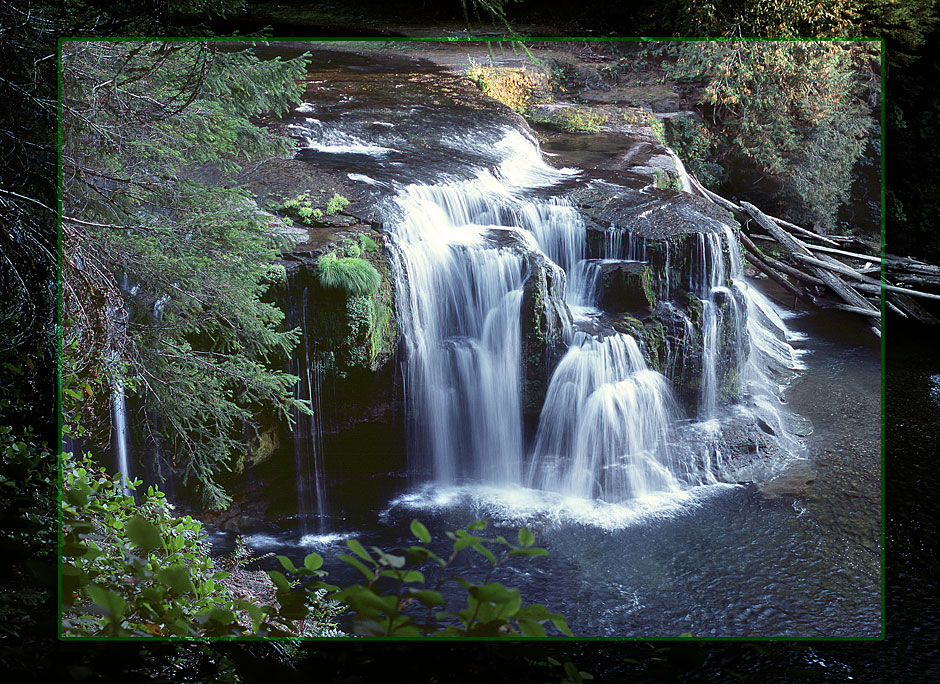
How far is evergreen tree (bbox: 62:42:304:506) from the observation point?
2.40m

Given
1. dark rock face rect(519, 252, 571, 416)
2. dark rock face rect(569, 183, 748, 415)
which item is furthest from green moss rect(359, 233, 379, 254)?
dark rock face rect(569, 183, 748, 415)

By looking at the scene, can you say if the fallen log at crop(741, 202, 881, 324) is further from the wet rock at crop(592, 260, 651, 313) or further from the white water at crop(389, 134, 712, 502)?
the white water at crop(389, 134, 712, 502)

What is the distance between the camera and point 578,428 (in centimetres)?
244

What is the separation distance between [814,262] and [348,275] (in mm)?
1574

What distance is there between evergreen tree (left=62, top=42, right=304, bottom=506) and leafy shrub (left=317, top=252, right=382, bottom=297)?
0.16 m

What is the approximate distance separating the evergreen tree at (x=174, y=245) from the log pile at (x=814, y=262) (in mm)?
1475

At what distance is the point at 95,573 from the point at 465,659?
1165 millimetres

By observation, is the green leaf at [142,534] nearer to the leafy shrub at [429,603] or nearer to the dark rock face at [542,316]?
the leafy shrub at [429,603]

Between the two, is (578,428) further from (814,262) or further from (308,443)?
(814,262)

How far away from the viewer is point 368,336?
2.39 metres

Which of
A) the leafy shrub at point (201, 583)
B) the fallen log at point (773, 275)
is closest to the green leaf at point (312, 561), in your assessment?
the leafy shrub at point (201, 583)

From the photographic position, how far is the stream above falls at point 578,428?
2385 millimetres

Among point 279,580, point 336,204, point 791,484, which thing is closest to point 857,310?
point 791,484

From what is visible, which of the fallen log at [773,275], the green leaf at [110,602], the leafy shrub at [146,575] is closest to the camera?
the green leaf at [110,602]
